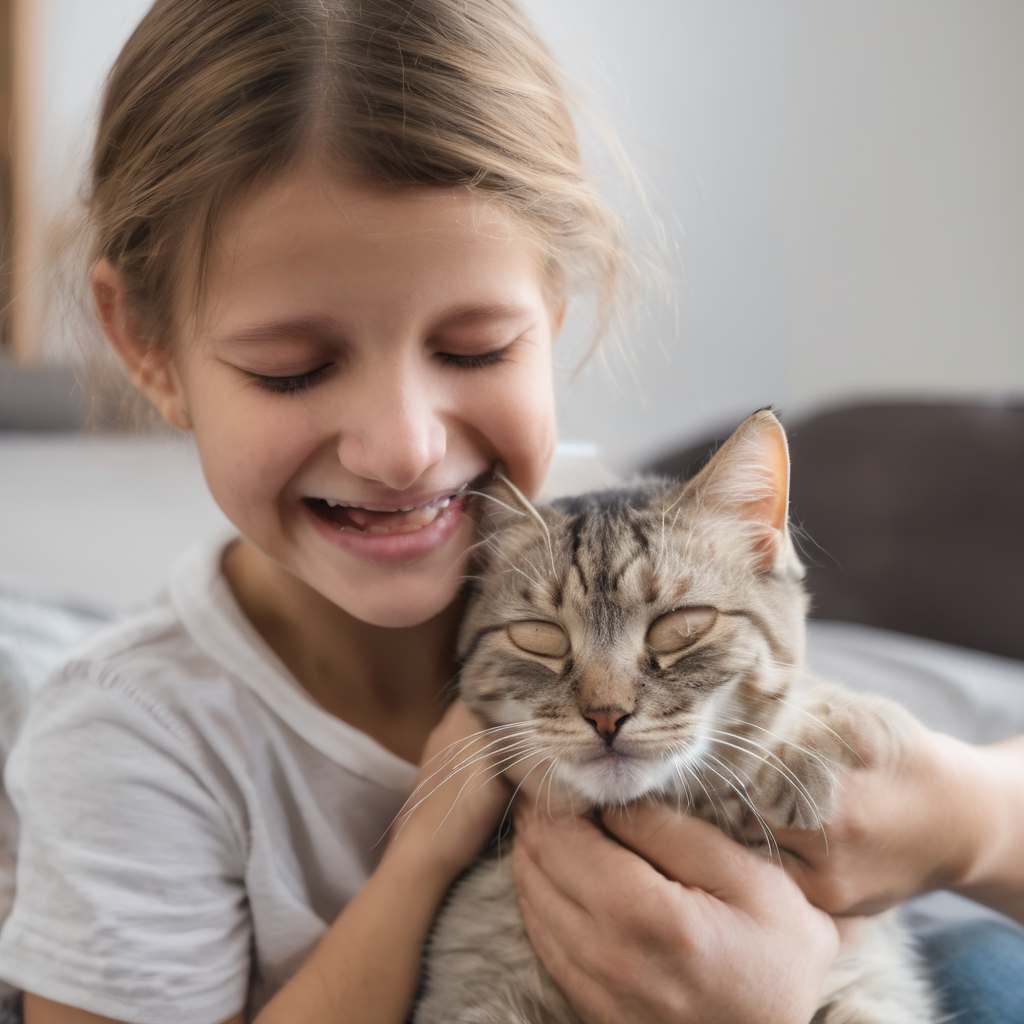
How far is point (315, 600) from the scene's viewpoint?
42.8 inches

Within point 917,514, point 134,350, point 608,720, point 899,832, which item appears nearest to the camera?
point 608,720

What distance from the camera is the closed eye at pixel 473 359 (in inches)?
32.5

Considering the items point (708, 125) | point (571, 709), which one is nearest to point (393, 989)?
point (571, 709)

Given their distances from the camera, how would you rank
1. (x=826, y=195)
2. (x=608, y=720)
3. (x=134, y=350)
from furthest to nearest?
1. (x=826, y=195)
2. (x=134, y=350)
3. (x=608, y=720)

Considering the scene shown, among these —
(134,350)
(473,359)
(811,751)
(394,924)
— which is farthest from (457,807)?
(134,350)

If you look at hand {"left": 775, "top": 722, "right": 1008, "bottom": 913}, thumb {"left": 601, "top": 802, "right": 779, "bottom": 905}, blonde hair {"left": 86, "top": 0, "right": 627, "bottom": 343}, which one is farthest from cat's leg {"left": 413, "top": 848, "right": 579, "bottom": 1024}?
blonde hair {"left": 86, "top": 0, "right": 627, "bottom": 343}

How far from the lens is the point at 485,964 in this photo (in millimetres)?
835

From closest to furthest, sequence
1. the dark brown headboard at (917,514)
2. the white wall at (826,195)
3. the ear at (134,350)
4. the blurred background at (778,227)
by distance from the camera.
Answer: the ear at (134,350) < the dark brown headboard at (917,514) < the blurred background at (778,227) < the white wall at (826,195)

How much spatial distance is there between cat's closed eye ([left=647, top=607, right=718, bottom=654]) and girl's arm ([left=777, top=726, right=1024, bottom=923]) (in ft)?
0.66

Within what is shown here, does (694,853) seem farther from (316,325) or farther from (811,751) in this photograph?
(316,325)

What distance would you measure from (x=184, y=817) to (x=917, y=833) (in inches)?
29.0

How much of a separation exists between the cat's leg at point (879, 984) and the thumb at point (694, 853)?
14 centimetres

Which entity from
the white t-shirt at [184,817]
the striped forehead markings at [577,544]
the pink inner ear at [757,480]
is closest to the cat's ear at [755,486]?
the pink inner ear at [757,480]

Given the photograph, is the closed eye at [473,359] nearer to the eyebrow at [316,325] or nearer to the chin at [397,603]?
the eyebrow at [316,325]
